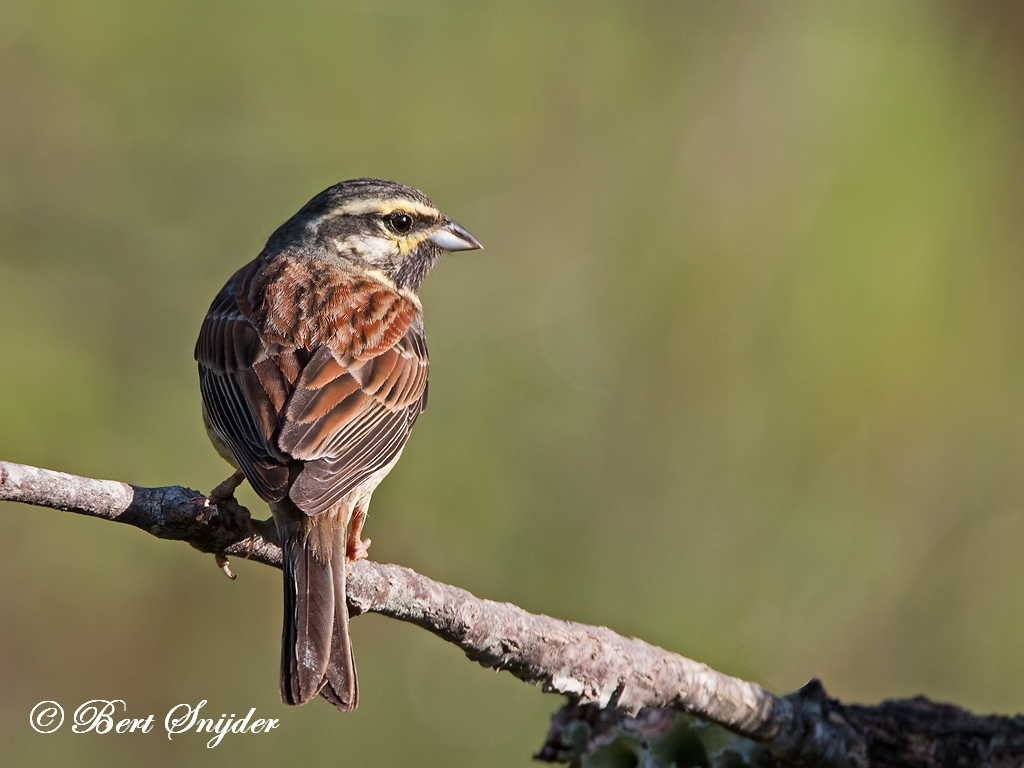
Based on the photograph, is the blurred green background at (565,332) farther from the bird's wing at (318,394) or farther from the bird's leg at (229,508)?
the bird's leg at (229,508)

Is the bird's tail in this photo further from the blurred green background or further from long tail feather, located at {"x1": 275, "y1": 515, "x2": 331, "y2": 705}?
the blurred green background

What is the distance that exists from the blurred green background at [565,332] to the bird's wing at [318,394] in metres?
1.53

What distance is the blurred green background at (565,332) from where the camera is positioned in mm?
5660

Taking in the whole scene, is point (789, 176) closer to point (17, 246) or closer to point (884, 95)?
point (884, 95)

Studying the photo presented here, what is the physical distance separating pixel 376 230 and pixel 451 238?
0.99 feet

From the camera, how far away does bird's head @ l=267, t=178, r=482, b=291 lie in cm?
474

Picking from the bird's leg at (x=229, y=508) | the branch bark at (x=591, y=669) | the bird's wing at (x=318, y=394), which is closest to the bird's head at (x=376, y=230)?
the bird's wing at (x=318, y=394)

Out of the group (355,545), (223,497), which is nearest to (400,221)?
(355,545)

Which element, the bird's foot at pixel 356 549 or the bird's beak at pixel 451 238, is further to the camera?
the bird's beak at pixel 451 238

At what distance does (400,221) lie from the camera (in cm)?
480

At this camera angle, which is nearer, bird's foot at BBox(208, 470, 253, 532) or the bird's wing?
bird's foot at BBox(208, 470, 253, 532)

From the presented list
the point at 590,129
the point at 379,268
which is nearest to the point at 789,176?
the point at 590,129

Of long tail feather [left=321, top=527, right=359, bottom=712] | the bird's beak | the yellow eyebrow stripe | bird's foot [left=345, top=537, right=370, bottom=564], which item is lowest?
long tail feather [left=321, top=527, right=359, bottom=712]

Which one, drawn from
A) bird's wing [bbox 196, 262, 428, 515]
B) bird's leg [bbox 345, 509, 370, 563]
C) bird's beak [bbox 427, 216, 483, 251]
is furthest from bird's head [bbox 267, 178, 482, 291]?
bird's leg [bbox 345, 509, 370, 563]
